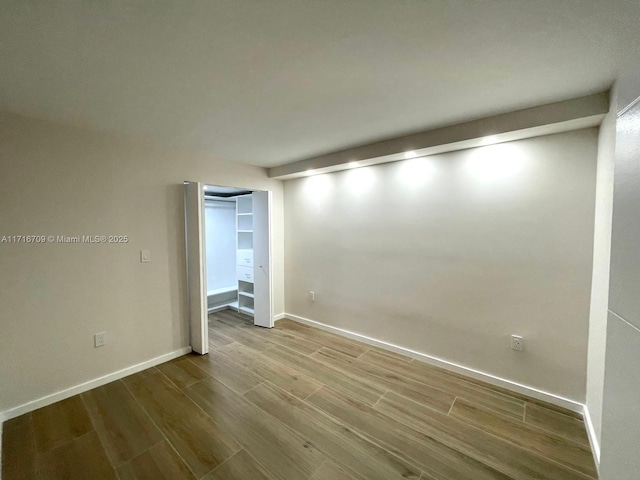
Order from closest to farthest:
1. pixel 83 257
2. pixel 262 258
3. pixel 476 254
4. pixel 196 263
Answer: pixel 83 257
pixel 476 254
pixel 196 263
pixel 262 258

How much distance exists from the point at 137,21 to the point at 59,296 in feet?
7.82

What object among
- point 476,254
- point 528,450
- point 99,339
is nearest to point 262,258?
point 99,339

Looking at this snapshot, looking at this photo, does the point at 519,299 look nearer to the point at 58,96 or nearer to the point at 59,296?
the point at 58,96

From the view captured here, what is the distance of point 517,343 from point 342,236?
215cm

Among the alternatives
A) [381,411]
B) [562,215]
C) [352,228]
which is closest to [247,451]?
[381,411]

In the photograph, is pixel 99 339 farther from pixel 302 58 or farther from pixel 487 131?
pixel 487 131

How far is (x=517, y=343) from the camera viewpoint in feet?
7.68

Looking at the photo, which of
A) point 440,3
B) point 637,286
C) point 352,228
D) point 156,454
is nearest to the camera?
point 637,286

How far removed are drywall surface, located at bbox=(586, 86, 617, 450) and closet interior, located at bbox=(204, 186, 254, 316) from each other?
4061 mm

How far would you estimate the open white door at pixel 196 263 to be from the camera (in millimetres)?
2973

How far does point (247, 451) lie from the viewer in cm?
176

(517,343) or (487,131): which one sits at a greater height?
(487,131)

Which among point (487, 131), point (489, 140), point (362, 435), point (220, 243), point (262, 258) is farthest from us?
point (220, 243)

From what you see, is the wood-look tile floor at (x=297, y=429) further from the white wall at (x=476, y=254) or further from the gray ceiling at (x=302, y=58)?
the gray ceiling at (x=302, y=58)
